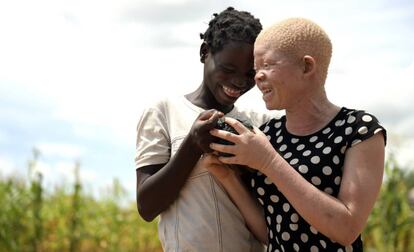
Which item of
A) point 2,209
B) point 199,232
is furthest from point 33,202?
point 199,232

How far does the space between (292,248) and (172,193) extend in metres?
0.40

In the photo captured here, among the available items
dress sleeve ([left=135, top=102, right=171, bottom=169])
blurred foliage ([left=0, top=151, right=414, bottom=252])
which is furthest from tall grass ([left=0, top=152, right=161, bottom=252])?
dress sleeve ([left=135, top=102, right=171, bottom=169])

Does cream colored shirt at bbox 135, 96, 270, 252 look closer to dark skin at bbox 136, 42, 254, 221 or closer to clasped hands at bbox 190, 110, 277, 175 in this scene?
dark skin at bbox 136, 42, 254, 221

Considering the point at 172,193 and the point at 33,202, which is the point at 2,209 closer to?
the point at 33,202

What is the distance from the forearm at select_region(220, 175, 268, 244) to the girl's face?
0.27 metres

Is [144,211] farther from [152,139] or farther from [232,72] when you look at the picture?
[232,72]

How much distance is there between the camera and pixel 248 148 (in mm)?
1800

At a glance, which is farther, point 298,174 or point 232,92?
point 232,92

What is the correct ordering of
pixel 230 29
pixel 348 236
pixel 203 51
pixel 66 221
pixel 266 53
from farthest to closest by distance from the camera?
pixel 66 221
pixel 203 51
pixel 230 29
pixel 266 53
pixel 348 236

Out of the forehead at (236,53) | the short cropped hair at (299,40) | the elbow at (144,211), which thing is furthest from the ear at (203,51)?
the elbow at (144,211)

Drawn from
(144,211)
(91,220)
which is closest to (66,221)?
(91,220)

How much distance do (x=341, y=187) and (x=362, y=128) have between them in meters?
0.17

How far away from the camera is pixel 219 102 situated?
2.12 metres

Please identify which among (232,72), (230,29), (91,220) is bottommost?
(91,220)
